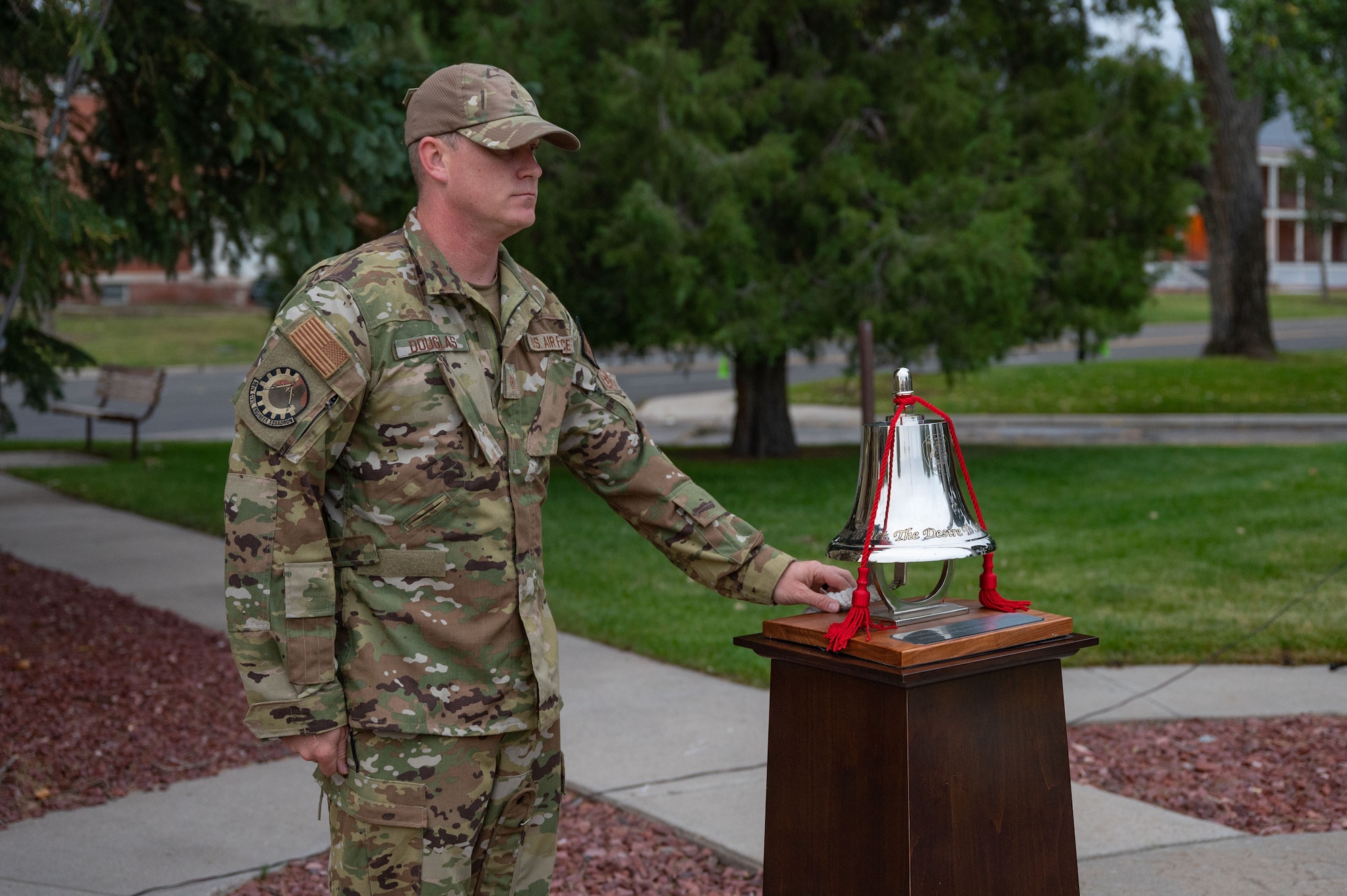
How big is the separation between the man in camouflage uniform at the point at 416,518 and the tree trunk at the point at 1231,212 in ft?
52.3

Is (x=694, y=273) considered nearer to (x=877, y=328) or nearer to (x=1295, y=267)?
(x=877, y=328)

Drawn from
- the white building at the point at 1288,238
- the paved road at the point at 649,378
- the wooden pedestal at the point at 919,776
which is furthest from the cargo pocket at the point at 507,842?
the white building at the point at 1288,238

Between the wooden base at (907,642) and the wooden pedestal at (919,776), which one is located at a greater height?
the wooden base at (907,642)

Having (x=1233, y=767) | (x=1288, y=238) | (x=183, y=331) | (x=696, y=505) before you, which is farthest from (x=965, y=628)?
(x=1288, y=238)

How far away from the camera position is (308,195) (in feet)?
23.2

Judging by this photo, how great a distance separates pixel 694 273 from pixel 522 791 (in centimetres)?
804

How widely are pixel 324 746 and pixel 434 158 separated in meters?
1.09

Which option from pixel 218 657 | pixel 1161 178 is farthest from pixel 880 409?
pixel 218 657

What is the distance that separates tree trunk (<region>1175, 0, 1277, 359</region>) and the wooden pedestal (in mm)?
15807

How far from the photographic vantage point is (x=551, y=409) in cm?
259

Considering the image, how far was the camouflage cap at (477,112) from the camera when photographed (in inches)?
94.0

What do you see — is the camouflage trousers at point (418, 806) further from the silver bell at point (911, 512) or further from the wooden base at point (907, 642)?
the silver bell at point (911, 512)

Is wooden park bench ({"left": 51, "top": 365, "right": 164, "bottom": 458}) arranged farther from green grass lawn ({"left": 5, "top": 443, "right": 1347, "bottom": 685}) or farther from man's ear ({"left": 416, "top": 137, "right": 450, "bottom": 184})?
man's ear ({"left": 416, "top": 137, "right": 450, "bottom": 184})

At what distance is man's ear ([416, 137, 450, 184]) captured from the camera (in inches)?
95.9
